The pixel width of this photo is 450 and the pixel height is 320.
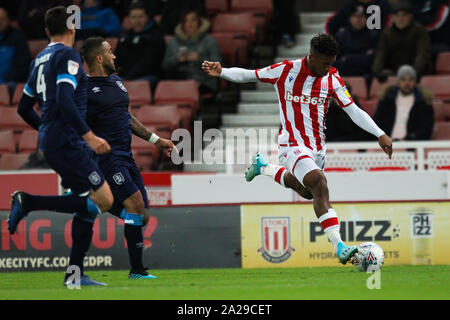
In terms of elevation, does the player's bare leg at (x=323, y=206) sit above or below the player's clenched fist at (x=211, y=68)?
below

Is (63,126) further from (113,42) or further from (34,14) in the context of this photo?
(34,14)

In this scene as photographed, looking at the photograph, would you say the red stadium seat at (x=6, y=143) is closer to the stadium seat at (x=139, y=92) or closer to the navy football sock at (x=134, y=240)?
the stadium seat at (x=139, y=92)

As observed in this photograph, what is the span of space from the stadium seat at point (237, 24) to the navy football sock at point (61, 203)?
8442 mm

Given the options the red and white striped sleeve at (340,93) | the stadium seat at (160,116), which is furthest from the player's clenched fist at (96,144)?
the stadium seat at (160,116)

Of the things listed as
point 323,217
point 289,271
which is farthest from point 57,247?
point 323,217

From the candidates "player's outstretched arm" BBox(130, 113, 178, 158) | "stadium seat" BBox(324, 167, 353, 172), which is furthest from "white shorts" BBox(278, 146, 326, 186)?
"stadium seat" BBox(324, 167, 353, 172)

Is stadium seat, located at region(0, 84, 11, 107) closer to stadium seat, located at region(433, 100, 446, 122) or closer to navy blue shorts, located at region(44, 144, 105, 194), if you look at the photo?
stadium seat, located at region(433, 100, 446, 122)

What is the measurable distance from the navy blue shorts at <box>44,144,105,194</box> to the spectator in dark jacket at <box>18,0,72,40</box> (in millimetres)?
9371

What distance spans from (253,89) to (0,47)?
4.14m

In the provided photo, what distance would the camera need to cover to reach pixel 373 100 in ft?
44.4

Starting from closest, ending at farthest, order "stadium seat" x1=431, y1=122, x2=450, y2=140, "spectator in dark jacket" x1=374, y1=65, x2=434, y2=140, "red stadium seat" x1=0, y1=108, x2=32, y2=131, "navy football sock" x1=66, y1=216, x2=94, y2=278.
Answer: "navy football sock" x1=66, y1=216, x2=94, y2=278
"spectator in dark jacket" x1=374, y1=65, x2=434, y2=140
"stadium seat" x1=431, y1=122, x2=450, y2=140
"red stadium seat" x1=0, y1=108, x2=32, y2=131

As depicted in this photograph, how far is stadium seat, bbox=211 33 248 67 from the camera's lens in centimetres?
1492

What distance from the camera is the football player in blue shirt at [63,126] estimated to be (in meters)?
6.99

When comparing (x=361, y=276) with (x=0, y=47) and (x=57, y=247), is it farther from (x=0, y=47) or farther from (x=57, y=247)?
(x=0, y=47)
